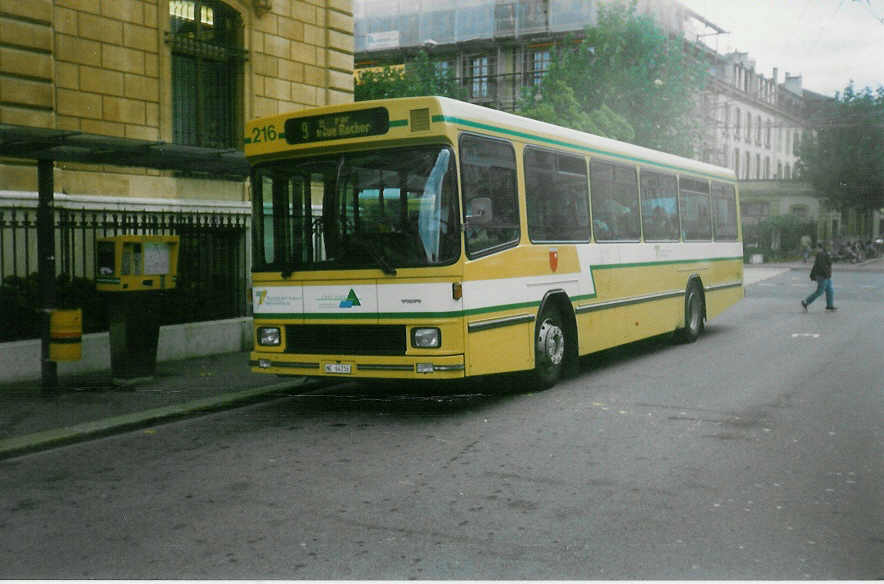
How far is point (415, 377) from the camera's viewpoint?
8297mm

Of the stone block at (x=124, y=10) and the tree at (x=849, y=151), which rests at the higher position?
the tree at (x=849, y=151)

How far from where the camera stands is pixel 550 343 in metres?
10.0

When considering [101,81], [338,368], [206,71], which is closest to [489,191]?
[338,368]

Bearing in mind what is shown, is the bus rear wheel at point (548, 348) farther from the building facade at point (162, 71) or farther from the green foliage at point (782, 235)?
the green foliage at point (782, 235)

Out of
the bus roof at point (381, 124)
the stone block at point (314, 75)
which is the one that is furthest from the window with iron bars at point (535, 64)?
the bus roof at point (381, 124)

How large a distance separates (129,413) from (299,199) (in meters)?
2.56

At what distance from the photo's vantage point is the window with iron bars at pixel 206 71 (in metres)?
14.5

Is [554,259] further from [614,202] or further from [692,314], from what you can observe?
[692,314]

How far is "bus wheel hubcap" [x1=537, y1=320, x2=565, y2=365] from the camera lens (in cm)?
987

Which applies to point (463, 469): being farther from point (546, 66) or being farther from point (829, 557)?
point (546, 66)

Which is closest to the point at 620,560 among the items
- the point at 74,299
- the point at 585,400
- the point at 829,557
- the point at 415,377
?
the point at 829,557

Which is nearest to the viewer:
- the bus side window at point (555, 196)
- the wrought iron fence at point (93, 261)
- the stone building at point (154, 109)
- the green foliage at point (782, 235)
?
the bus side window at point (555, 196)

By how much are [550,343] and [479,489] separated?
13.9 feet

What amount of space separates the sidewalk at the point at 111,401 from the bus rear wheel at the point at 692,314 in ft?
22.3
